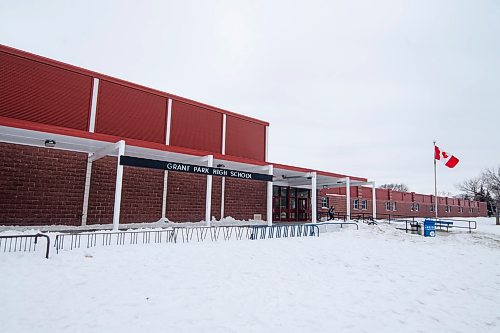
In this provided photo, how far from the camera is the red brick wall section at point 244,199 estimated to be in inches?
756

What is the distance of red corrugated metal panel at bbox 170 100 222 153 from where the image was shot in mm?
18131

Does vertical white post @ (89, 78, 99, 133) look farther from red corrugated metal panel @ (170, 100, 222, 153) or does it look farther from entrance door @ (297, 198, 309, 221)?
entrance door @ (297, 198, 309, 221)

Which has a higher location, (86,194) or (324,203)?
(86,194)

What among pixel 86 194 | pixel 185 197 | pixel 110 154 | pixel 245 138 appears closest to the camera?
pixel 86 194

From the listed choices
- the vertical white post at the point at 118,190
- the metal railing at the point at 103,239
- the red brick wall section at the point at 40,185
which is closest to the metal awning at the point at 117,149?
the vertical white post at the point at 118,190

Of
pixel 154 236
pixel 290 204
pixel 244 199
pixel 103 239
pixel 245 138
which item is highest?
pixel 245 138

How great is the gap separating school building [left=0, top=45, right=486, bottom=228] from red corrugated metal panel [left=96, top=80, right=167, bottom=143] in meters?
0.05

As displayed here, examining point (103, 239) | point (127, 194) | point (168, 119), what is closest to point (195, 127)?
point (168, 119)

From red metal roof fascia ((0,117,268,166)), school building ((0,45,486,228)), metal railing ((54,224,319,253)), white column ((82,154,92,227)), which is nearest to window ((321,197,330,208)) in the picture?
school building ((0,45,486,228))

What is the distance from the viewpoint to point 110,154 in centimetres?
1440

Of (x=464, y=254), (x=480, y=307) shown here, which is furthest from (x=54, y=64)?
(x=464, y=254)

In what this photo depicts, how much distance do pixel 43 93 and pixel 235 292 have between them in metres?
13.6

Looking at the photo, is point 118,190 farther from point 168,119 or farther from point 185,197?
point 168,119

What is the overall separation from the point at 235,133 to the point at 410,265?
1389cm
